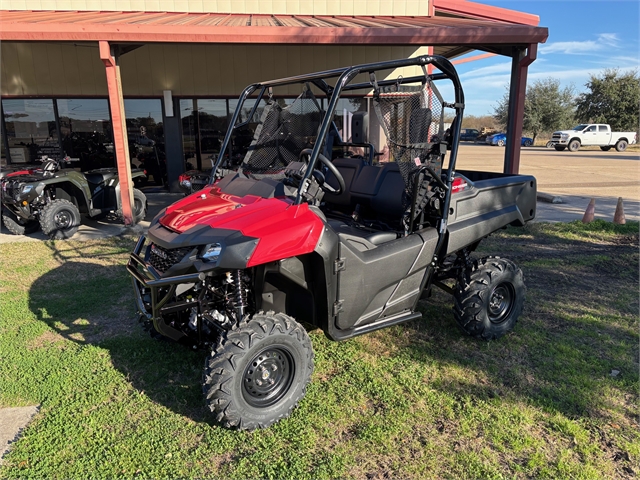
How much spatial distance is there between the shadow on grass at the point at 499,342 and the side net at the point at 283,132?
1680 millimetres

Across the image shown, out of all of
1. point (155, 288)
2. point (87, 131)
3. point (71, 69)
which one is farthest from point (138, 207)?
point (155, 288)

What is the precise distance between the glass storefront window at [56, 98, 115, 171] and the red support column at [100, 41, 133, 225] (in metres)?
3.97

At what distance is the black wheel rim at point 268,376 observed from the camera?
288 centimetres

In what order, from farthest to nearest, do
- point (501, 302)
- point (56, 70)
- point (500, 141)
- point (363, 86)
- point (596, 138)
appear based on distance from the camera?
point (500, 141)
point (596, 138)
point (56, 70)
point (501, 302)
point (363, 86)

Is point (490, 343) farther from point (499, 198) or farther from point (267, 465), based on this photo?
point (267, 465)

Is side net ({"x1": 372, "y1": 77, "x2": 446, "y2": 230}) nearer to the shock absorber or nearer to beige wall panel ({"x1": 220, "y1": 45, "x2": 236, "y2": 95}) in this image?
the shock absorber

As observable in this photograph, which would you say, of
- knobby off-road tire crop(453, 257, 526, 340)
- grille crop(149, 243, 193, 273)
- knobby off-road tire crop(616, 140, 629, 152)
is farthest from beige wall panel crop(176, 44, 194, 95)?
knobby off-road tire crop(616, 140, 629, 152)

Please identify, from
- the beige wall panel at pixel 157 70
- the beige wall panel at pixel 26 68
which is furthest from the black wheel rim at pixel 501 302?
the beige wall panel at pixel 26 68

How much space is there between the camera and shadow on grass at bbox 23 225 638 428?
325 centimetres

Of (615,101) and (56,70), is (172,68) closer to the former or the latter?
(56,70)

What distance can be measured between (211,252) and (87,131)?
1028 centimetres

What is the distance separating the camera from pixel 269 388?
9.75 ft

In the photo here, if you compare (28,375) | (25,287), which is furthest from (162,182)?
(28,375)

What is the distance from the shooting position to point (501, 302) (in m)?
4.11
